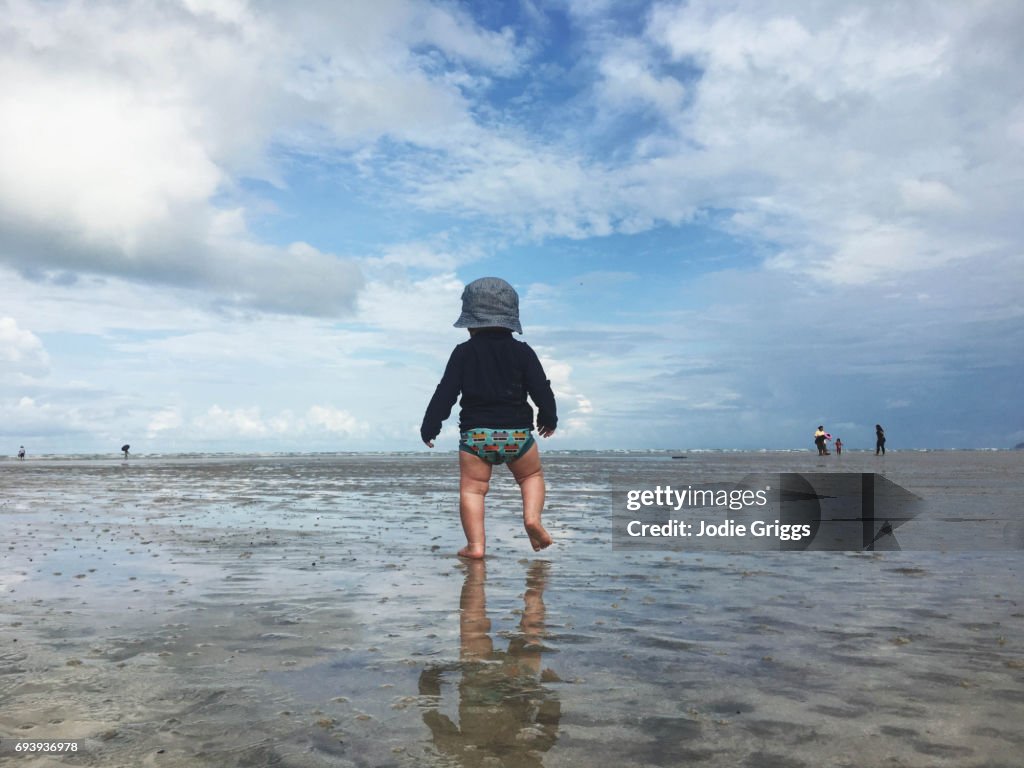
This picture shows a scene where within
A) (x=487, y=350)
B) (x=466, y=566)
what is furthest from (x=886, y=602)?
(x=487, y=350)

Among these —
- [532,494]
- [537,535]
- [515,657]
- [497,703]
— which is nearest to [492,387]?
[532,494]

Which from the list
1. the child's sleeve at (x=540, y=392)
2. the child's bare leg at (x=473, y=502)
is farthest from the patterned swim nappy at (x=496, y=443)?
the child's sleeve at (x=540, y=392)

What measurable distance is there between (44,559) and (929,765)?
6.97m

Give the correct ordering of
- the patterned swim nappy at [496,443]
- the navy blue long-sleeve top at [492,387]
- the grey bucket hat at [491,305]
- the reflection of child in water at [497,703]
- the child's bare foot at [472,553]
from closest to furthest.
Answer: the reflection of child in water at [497,703]
the child's bare foot at [472,553]
the patterned swim nappy at [496,443]
the navy blue long-sleeve top at [492,387]
the grey bucket hat at [491,305]

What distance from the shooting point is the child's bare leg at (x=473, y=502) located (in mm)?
6688

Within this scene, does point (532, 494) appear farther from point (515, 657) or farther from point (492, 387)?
point (515, 657)

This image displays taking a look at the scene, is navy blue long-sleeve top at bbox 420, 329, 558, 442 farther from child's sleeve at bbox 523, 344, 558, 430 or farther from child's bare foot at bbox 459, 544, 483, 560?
child's bare foot at bbox 459, 544, 483, 560

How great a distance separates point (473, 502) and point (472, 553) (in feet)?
1.48

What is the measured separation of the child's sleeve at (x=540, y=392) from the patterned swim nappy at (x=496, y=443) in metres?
0.29

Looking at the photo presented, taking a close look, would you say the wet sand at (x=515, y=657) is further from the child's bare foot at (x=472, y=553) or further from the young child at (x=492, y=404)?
the young child at (x=492, y=404)

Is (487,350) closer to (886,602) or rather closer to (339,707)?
(886,602)

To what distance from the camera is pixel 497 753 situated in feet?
7.56

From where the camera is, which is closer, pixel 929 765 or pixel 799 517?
pixel 929 765

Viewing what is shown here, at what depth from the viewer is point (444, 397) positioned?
701 cm
